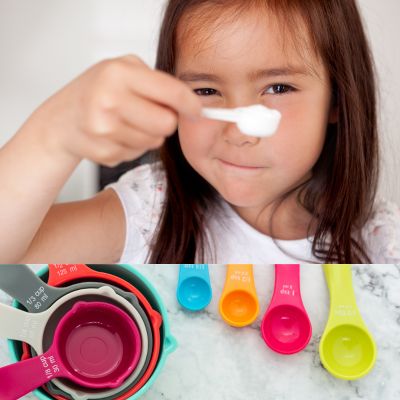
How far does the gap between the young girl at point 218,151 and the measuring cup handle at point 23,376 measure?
0.20 m

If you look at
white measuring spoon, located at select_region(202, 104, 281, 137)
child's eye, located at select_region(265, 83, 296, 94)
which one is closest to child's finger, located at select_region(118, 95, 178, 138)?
white measuring spoon, located at select_region(202, 104, 281, 137)

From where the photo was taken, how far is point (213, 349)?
→ 0.60 metres

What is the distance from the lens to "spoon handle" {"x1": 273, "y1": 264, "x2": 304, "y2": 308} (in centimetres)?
62

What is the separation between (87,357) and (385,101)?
114cm

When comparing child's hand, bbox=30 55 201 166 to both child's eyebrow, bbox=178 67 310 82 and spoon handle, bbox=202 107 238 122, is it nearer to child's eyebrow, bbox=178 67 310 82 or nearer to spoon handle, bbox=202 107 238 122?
spoon handle, bbox=202 107 238 122

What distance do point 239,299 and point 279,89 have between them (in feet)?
1.01

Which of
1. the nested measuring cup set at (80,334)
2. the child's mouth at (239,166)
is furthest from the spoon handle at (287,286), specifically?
the child's mouth at (239,166)

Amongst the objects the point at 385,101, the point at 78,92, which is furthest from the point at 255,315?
the point at 385,101

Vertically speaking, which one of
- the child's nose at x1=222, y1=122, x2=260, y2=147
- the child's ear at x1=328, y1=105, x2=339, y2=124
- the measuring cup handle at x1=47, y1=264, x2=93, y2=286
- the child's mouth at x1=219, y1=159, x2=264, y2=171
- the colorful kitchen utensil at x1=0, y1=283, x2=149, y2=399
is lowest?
the colorful kitchen utensil at x1=0, y1=283, x2=149, y2=399

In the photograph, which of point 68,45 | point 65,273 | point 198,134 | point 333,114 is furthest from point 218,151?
point 68,45

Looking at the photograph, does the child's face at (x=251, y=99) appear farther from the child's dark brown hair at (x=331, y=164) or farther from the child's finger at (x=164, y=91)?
the child's finger at (x=164, y=91)

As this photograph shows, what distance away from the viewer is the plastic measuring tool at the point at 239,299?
61 cm

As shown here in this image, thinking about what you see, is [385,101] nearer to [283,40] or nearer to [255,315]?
[283,40]

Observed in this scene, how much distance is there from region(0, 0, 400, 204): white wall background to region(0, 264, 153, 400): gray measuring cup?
2.98 ft
